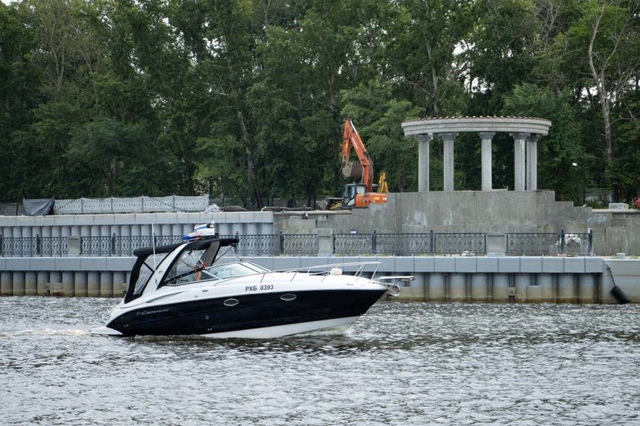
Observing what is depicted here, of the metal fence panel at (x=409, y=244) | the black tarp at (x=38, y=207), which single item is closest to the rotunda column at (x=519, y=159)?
the metal fence panel at (x=409, y=244)

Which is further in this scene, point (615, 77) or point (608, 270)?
point (615, 77)

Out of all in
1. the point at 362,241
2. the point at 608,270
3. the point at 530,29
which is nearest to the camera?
the point at 608,270

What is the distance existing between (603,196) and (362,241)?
1159 inches

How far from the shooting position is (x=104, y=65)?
3292 inches

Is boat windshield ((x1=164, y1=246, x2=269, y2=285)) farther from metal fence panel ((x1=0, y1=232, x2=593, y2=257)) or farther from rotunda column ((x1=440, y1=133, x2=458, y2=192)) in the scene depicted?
rotunda column ((x1=440, y1=133, x2=458, y2=192))

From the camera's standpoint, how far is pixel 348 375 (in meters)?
25.5

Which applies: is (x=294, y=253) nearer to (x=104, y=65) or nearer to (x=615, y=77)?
(x=615, y=77)

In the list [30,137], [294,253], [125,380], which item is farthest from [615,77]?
[125,380]

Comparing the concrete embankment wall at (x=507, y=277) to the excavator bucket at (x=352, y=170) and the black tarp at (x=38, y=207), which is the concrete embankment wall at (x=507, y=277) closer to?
the excavator bucket at (x=352, y=170)

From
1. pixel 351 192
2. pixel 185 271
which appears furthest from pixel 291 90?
pixel 185 271

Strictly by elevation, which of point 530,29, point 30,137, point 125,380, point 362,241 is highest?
point 530,29

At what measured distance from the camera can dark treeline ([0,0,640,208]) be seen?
68.2 meters

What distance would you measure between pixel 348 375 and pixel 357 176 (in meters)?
38.4

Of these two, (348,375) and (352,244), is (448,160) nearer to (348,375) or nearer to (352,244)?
(352,244)
